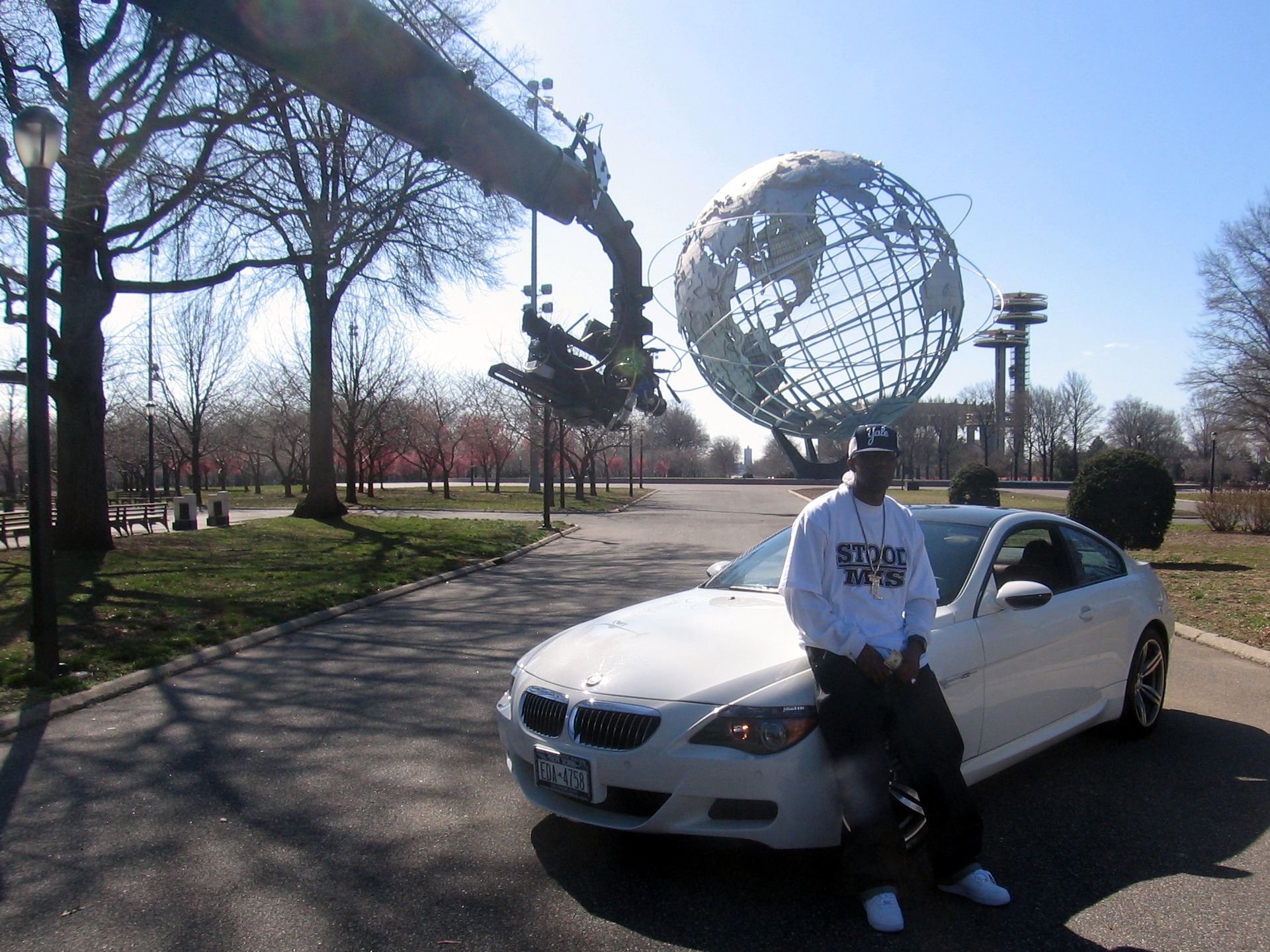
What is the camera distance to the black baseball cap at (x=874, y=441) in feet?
11.8

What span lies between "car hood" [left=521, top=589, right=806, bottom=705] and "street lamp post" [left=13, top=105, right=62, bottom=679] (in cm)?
467

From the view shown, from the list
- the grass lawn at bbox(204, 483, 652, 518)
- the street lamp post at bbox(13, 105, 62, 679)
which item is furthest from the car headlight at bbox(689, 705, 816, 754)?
the grass lawn at bbox(204, 483, 652, 518)

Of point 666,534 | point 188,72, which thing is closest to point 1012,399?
point 666,534

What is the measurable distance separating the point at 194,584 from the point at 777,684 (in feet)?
34.8

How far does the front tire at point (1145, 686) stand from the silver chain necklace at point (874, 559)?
2645 mm

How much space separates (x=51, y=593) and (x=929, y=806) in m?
6.64

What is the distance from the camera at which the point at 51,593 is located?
684 centimetres

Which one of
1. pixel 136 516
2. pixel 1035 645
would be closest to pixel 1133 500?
pixel 1035 645

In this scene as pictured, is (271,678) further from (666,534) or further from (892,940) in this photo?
(666,534)

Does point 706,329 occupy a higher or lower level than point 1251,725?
higher

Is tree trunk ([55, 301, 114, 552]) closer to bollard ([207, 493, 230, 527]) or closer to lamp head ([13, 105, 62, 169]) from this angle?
lamp head ([13, 105, 62, 169])

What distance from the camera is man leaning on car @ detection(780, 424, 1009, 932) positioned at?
3.22 m

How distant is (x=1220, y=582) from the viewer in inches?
475

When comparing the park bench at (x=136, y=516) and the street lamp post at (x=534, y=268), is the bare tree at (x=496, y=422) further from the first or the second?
the park bench at (x=136, y=516)
